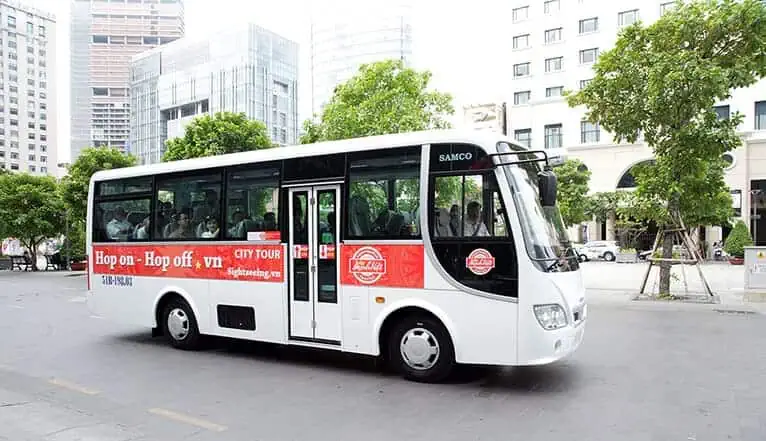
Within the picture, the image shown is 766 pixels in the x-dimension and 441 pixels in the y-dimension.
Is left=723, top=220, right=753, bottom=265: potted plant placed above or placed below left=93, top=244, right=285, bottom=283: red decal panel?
below

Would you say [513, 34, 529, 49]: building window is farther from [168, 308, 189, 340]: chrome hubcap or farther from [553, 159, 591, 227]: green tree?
[168, 308, 189, 340]: chrome hubcap

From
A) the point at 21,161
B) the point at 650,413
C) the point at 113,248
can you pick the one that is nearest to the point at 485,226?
the point at 650,413

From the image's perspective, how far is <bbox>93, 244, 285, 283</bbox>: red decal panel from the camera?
321 inches

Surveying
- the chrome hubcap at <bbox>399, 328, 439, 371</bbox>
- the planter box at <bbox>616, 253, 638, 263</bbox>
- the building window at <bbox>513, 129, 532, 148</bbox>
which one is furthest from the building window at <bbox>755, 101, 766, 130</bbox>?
the chrome hubcap at <bbox>399, 328, 439, 371</bbox>

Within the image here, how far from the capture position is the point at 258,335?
8.26 metres

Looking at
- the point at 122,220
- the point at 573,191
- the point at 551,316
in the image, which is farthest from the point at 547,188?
the point at 573,191

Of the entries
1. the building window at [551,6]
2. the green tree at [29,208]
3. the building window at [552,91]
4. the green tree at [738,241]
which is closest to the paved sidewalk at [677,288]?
the green tree at [738,241]

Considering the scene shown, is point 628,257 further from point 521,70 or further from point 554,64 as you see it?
point 521,70

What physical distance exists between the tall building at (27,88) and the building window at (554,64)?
12024 centimetres

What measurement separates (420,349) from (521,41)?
173 feet

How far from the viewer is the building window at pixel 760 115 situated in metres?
41.8

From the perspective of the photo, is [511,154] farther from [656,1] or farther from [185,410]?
[656,1]

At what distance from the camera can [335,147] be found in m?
7.68

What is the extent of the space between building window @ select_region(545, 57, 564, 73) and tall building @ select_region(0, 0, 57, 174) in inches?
4734
